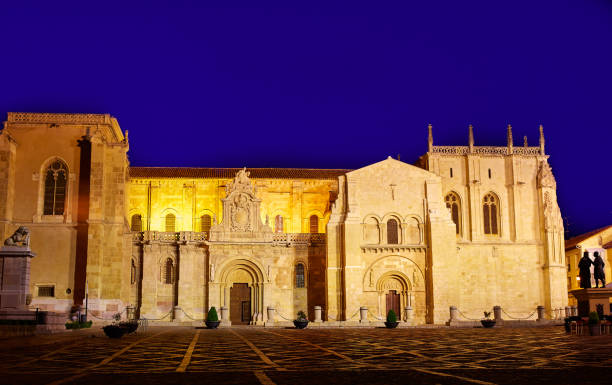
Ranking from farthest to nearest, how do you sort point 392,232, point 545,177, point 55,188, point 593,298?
point 545,177, point 392,232, point 55,188, point 593,298

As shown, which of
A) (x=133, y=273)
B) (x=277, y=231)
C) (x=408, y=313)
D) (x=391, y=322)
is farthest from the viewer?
(x=277, y=231)

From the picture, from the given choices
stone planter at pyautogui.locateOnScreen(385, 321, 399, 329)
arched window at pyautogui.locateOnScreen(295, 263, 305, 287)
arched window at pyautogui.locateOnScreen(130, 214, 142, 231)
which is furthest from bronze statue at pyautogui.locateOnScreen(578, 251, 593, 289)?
arched window at pyautogui.locateOnScreen(130, 214, 142, 231)

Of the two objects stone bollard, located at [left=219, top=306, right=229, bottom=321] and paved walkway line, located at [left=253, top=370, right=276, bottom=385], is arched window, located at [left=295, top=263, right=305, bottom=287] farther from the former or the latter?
paved walkway line, located at [left=253, top=370, right=276, bottom=385]

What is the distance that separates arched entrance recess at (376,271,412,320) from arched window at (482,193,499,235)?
7.80 meters

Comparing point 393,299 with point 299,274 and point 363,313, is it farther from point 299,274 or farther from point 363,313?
point 299,274

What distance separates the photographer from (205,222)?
156 ft

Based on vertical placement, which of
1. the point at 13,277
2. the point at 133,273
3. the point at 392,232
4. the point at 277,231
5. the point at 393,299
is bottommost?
the point at 393,299

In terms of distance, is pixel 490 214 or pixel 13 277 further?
pixel 490 214

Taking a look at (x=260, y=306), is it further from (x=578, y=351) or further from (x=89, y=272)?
(x=578, y=351)

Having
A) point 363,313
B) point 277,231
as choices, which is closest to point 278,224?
point 277,231

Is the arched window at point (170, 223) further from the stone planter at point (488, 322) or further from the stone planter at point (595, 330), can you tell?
the stone planter at point (595, 330)

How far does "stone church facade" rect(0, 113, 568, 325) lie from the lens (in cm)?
3738

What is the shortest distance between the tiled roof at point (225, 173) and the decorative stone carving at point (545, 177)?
1403 cm

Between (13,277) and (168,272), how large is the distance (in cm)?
2115
